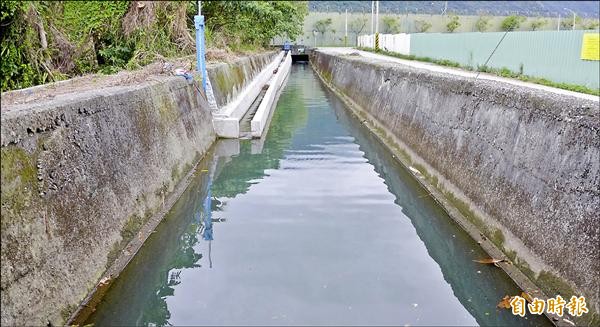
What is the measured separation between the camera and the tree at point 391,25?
68.5 meters

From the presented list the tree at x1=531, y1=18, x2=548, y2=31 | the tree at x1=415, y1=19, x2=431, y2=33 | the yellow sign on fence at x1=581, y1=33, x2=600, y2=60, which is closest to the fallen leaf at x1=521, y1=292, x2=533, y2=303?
the yellow sign on fence at x1=581, y1=33, x2=600, y2=60

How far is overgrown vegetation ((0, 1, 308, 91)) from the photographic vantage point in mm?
11367

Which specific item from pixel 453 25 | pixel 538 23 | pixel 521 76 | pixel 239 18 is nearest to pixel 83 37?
pixel 239 18

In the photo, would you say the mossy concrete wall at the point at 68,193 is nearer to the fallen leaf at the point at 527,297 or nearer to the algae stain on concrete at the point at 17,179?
the algae stain on concrete at the point at 17,179

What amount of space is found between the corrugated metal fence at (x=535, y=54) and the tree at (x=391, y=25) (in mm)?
43962

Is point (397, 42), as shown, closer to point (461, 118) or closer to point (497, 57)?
point (497, 57)

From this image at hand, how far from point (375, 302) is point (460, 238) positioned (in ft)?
6.82

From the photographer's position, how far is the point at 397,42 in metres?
37.3

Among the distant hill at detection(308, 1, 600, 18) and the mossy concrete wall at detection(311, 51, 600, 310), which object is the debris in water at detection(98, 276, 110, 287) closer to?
the mossy concrete wall at detection(311, 51, 600, 310)

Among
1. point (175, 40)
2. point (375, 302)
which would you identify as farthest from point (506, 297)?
point (175, 40)

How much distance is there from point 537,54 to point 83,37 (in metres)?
15.0

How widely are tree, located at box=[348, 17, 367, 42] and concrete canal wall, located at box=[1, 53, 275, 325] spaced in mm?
67291

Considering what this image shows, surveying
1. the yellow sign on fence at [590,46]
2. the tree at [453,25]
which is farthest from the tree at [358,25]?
the yellow sign on fence at [590,46]

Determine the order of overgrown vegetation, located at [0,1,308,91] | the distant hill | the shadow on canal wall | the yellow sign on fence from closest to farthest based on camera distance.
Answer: the shadow on canal wall, overgrown vegetation, located at [0,1,308,91], the yellow sign on fence, the distant hill
